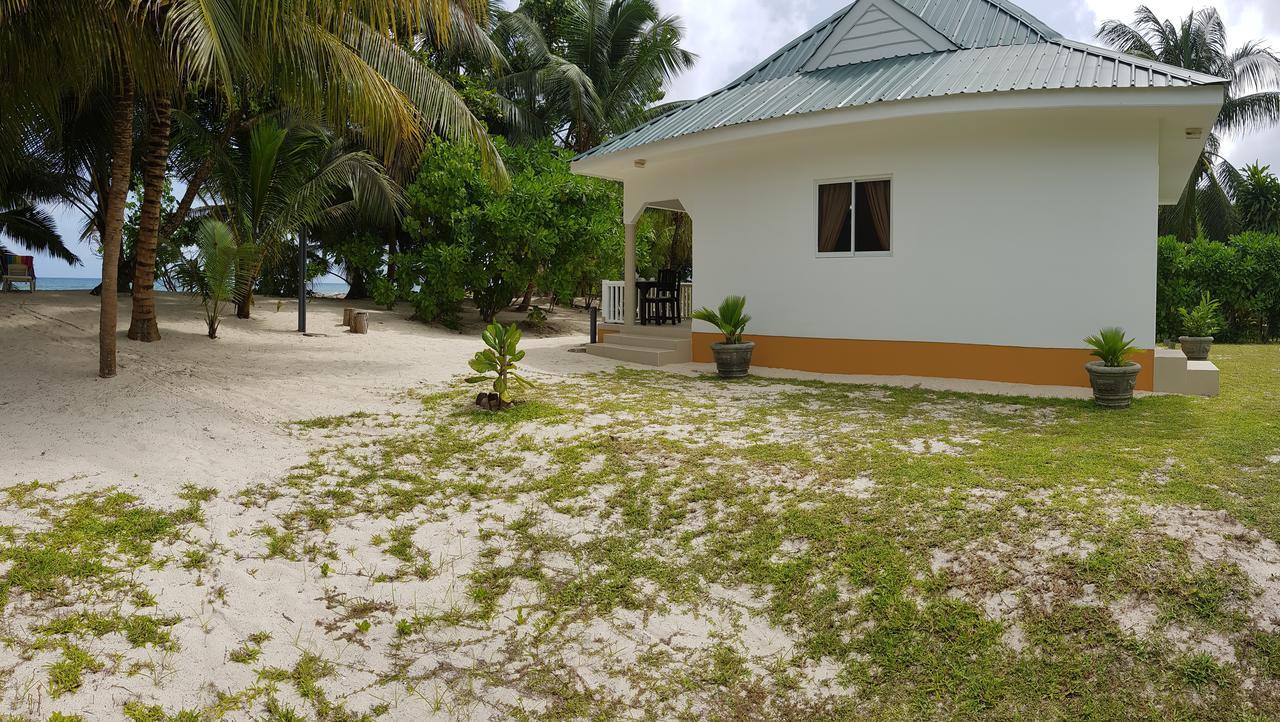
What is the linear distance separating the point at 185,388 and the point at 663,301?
28.4 feet

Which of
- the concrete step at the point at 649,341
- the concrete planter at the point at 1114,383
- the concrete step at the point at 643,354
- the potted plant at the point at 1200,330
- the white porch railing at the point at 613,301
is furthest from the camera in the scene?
the white porch railing at the point at 613,301

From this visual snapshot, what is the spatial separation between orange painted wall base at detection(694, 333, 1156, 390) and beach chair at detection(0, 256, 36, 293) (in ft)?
62.4

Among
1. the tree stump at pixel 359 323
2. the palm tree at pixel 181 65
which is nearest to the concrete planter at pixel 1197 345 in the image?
the palm tree at pixel 181 65


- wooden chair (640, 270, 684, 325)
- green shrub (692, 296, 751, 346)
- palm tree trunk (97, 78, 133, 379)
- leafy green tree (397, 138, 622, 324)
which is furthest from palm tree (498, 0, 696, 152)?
palm tree trunk (97, 78, 133, 379)

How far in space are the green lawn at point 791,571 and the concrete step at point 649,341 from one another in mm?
5363

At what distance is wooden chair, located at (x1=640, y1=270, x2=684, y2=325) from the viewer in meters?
15.1

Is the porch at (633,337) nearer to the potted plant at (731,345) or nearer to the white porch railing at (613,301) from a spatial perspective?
the white porch railing at (613,301)

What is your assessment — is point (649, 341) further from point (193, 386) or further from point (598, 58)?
point (598, 58)

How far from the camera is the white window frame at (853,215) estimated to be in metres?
10.6

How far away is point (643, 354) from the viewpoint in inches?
495

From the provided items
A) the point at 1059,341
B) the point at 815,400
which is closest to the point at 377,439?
the point at 815,400

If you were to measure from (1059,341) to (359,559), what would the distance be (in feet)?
27.5

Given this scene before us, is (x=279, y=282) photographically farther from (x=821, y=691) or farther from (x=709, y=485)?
(x=821, y=691)

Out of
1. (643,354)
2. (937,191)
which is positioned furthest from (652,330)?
(937,191)
